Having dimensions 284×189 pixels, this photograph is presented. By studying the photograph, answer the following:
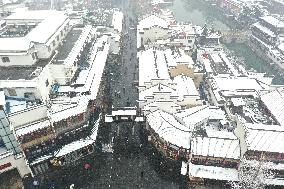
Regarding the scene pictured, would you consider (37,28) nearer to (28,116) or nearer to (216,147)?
(28,116)

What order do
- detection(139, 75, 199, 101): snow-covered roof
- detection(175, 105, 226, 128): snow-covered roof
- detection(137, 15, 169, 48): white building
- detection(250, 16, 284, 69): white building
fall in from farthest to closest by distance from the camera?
detection(250, 16, 284, 69): white building
detection(137, 15, 169, 48): white building
detection(139, 75, 199, 101): snow-covered roof
detection(175, 105, 226, 128): snow-covered roof

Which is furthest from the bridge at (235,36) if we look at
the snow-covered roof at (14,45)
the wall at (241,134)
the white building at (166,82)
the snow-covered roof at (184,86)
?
the snow-covered roof at (14,45)

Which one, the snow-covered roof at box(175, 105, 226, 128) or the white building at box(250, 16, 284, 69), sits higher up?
the white building at box(250, 16, 284, 69)

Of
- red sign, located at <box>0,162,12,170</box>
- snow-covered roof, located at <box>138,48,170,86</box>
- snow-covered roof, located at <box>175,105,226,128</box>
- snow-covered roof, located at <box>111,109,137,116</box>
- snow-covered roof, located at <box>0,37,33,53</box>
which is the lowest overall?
red sign, located at <box>0,162,12,170</box>

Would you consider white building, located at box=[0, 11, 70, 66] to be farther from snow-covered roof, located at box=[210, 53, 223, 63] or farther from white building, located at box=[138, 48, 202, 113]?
snow-covered roof, located at box=[210, 53, 223, 63]

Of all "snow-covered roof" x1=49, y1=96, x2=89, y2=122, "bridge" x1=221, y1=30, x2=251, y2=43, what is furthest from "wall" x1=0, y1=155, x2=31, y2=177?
"bridge" x1=221, y1=30, x2=251, y2=43

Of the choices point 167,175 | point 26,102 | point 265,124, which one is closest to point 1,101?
point 26,102

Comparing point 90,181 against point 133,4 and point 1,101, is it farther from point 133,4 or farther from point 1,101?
point 133,4
